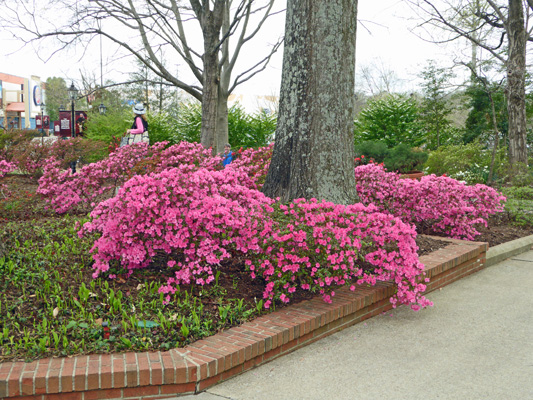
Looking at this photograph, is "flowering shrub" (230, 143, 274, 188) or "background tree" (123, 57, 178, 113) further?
"background tree" (123, 57, 178, 113)

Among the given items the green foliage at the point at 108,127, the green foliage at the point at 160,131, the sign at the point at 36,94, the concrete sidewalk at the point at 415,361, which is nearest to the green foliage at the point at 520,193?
the concrete sidewalk at the point at 415,361

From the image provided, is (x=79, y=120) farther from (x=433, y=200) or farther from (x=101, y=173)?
(x=433, y=200)

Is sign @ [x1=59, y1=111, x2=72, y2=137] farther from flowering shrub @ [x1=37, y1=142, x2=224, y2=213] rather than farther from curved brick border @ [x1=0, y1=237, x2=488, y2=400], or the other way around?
curved brick border @ [x1=0, y1=237, x2=488, y2=400]

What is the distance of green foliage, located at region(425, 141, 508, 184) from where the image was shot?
1517 cm

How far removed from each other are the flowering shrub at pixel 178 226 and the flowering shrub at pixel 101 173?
3.60 metres

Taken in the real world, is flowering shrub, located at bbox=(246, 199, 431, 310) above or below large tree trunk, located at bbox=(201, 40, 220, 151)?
below

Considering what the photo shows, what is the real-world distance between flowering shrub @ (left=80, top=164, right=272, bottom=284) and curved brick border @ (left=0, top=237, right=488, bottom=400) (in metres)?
0.73

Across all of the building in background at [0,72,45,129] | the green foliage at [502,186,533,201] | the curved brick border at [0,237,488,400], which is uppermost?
the building in background at [0,72,45,129]

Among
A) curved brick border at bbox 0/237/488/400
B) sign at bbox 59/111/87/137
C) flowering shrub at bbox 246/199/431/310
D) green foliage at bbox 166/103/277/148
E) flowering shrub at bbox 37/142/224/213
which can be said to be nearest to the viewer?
curved brick border at bbox 0/237/488/400

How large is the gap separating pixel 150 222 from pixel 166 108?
39699 mm

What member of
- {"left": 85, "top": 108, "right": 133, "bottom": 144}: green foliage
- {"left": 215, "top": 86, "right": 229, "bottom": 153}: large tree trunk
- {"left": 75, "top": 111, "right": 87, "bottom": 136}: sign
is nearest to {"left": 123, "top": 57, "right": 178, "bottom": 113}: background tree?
{"left": 75, "top": 111, "right": 87, "bottom": 136}: sign

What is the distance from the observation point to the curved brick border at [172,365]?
2.99 metres

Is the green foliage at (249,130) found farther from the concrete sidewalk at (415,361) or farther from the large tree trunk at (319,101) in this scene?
the concrete sidewalk at (415,361)

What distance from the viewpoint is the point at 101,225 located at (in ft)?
15.8
